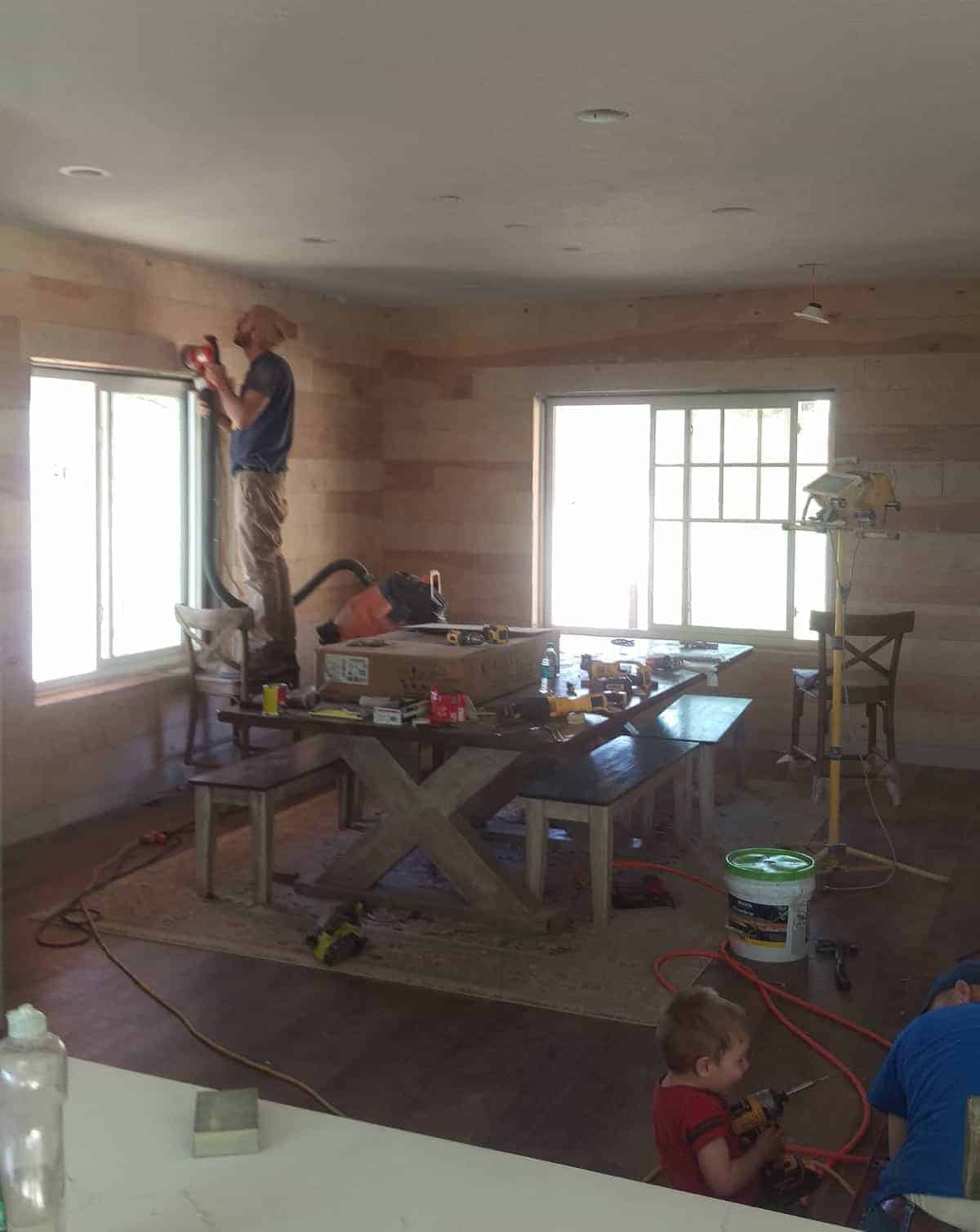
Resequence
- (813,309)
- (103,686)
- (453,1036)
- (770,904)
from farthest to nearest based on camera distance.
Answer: (813,309)
(103,686)
(770,904)
(453,1036)

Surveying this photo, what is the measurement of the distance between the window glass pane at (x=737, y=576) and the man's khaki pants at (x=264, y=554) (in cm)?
241

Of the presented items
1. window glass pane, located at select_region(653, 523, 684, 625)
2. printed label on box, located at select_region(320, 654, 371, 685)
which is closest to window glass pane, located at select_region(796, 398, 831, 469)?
window glass pane, located at select_region(653, 523, 684, 625)

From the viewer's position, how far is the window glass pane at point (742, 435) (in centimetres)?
718

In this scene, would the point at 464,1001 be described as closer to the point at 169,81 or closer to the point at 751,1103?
the point at 751,1103

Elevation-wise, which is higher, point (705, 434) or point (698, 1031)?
point (705, 434)

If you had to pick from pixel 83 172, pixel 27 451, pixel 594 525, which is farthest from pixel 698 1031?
pixel 594 525

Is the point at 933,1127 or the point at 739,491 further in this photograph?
the point at 739,491

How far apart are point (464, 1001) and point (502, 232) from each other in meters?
3.15

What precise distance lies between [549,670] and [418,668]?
25.5 inches

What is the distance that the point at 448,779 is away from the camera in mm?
4285

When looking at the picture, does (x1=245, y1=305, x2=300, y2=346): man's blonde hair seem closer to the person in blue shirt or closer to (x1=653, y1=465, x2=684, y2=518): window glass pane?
(x1=653, y1=465, x2=684, y2=518): window glass pane

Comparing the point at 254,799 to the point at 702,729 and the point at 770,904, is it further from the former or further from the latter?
the point at 702,729


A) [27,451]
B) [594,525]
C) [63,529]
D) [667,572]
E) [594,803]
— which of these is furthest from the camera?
[594,525]

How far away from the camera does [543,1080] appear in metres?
3.23
